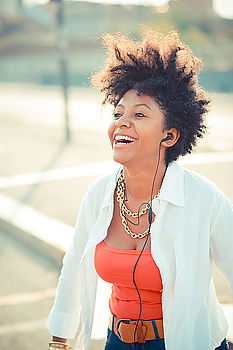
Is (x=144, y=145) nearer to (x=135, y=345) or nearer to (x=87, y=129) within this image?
(x=135, y=345)

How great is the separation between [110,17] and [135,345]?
60.3 m

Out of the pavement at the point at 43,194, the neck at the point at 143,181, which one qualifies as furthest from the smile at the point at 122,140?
the pavement at the point at 43,194

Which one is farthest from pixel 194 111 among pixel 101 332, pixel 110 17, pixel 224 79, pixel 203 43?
pixel 110 17

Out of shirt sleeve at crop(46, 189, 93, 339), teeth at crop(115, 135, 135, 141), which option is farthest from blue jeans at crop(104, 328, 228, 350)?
teeth at crop(115, 135, 135, 141)

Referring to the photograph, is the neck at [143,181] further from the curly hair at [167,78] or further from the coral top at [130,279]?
the coral top at [130,279]

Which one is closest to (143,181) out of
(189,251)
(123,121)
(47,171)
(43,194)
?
(123,121)

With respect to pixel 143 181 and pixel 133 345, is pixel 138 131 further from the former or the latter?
pixel 133 345

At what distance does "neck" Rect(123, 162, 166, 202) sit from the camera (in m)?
2.74

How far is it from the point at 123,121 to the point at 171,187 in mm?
398

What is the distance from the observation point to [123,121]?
2.65m

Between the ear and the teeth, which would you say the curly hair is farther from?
the teeth

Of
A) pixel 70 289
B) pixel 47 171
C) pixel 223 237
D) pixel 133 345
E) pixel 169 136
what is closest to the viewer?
pixel 223 237

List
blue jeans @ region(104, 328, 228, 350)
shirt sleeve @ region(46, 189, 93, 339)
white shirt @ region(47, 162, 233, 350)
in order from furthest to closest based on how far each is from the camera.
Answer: shirt sleeve @ region(46, 189, 93, 339), blue jeans @ region(104, 328, 228, 350), white shirt @ region(47, 162, 233, 350)

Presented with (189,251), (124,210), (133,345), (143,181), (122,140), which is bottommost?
(133,345)
